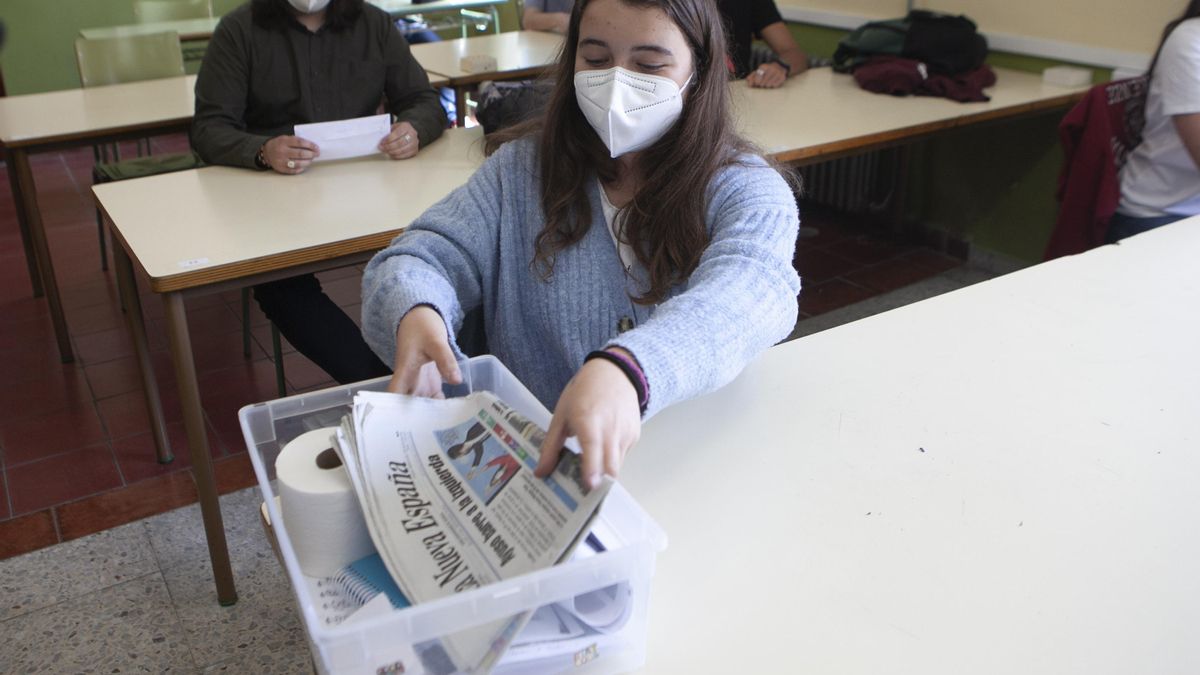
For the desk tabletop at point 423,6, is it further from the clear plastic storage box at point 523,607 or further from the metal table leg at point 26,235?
the clear plastic storage box at point 523,607

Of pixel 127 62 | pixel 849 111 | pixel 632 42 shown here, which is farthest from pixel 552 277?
pixel 127 62

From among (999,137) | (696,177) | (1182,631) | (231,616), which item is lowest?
(231,616)

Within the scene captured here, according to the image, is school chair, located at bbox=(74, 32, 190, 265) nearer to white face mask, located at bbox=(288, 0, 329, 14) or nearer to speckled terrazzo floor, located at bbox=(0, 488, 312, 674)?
white face mask, located at bbox=(288, 0, 329, 14)

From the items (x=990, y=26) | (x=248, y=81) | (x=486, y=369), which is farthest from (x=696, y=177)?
(x=990, y=26)

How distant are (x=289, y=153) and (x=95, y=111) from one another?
0.98 m

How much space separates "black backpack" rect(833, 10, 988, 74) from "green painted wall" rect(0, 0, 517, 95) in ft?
12.5

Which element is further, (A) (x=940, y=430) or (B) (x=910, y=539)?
(A) (x=940, y=430)

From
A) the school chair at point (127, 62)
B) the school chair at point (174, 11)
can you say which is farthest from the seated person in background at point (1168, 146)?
the school chair at point (174, 11)

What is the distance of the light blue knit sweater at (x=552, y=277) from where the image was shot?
1.04 meters

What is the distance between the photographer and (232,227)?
1.90 metres

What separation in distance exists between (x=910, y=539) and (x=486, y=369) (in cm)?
44

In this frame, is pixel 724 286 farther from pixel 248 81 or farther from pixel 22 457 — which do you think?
pixel 22 457

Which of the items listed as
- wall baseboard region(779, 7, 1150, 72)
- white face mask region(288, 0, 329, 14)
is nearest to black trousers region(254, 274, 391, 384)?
white face mask region(288, 0, 329, 14)

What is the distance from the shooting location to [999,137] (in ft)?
11.4
